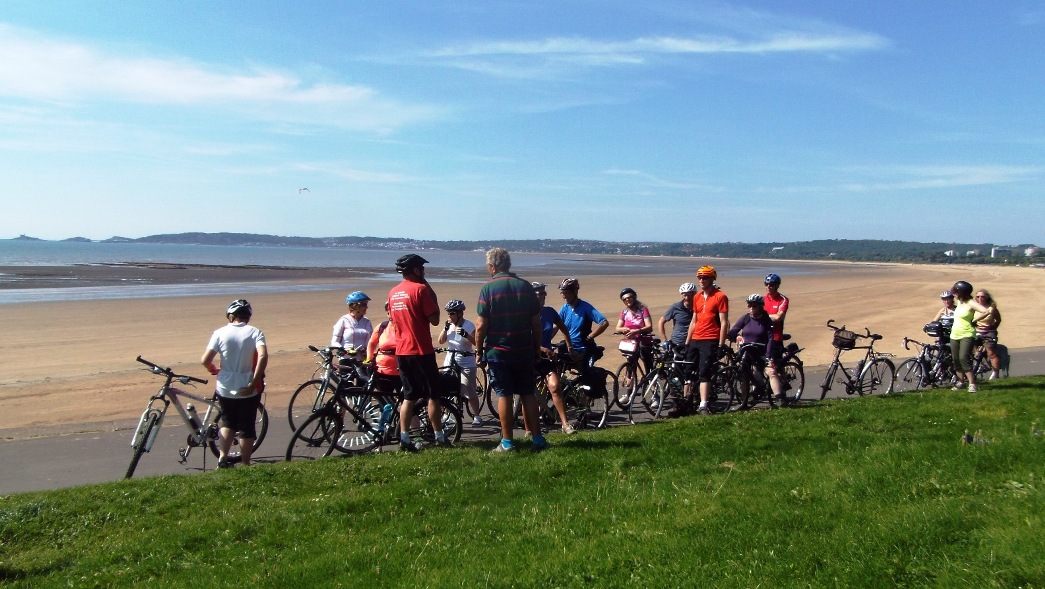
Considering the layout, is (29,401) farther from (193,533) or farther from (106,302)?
(106,302)

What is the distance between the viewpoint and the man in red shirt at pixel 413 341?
7.01 meters

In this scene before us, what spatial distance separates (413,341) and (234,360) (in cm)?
161

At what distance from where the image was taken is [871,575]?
12.3ft

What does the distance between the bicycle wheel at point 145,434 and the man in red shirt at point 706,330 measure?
19.8 feet

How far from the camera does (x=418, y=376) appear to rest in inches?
280

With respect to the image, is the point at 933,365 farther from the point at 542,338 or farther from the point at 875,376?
the point at 542,338

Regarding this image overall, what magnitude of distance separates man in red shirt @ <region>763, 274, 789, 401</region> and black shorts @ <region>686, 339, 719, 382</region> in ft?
2.91

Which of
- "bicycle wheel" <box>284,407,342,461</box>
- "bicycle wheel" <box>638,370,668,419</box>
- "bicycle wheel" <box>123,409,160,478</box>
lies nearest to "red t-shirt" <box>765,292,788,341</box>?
"bicycle wheel" <box>638,370,668,419</box>

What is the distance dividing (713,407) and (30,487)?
7500 millimetres

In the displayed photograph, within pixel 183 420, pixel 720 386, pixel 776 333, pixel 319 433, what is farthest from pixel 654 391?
pixel 183 420

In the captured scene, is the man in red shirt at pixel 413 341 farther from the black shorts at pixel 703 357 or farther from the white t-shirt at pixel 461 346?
the black shorts at pixel 703 357

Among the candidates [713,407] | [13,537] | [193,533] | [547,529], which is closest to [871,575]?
[547,529]

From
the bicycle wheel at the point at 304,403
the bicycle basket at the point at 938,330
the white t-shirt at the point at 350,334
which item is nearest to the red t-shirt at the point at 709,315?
the white t-shirt at the point at 350,334

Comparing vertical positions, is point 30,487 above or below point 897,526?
below
